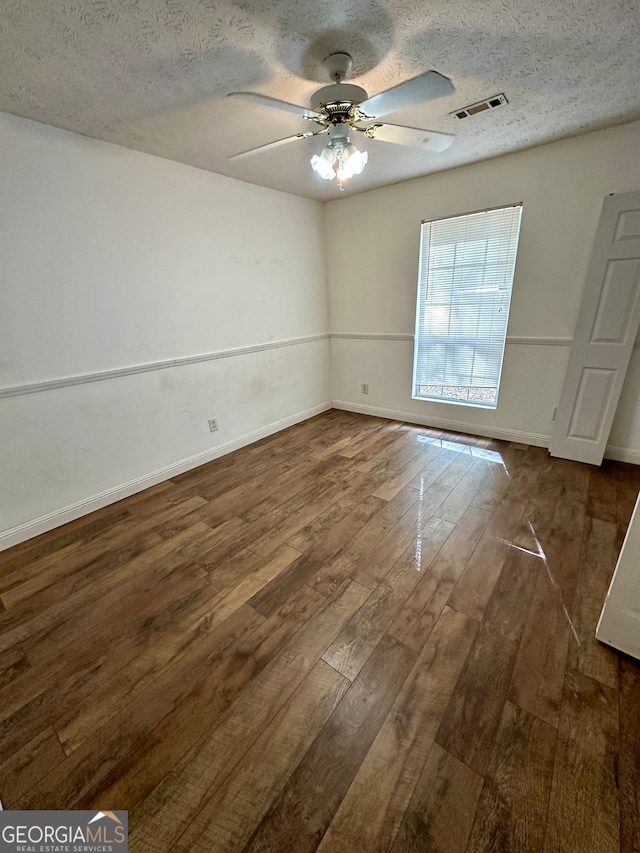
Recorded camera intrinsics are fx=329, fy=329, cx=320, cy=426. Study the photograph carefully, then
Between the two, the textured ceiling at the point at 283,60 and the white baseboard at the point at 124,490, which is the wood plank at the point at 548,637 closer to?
the textured ceiling at the point at 283,60

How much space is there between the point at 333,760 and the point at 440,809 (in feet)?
1.03

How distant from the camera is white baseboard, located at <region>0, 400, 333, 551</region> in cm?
205

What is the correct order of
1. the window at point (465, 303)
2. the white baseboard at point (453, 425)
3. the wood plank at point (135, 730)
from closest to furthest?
the wood plank at point (135, 730)
the window at point (465, 303)
the white baseboard at point (453, 425)

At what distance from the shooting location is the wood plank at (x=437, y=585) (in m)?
1.41

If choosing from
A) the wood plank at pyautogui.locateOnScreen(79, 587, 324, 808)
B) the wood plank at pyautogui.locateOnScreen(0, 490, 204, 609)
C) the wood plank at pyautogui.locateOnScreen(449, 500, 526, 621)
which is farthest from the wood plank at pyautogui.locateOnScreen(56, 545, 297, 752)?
the wood plank at pyautogui.locateOnScreen(449, 500, 526, 621)

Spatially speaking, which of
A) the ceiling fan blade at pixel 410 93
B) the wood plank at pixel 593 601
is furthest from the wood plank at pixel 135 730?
the ceiling fan blade at pixel 410 93

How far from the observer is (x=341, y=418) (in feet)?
13.0

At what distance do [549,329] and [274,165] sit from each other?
254 centimetres

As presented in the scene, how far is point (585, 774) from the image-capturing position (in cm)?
96

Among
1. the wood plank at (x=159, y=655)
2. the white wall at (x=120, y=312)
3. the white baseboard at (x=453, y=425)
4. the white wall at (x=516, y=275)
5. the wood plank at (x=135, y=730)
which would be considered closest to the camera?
the wood plank at (x=135, y=730)

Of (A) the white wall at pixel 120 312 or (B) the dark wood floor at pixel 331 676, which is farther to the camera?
(A) the white wall at pixel 120 312

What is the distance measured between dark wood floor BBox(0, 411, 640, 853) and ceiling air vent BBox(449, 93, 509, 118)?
A: 2.32 m

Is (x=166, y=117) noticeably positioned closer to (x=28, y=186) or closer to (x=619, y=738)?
Result: (x=28, y=186)

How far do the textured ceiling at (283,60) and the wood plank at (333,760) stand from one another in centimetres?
243
